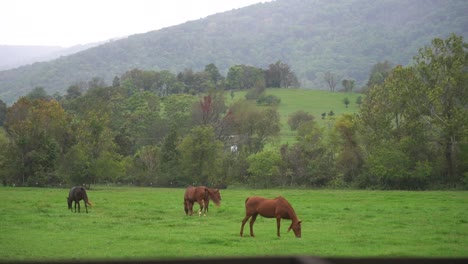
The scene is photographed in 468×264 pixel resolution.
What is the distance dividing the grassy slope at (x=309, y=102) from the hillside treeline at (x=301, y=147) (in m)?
29.6

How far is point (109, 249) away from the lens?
52.5 ft

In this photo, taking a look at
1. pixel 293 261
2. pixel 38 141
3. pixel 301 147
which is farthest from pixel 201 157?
pixel 293 261

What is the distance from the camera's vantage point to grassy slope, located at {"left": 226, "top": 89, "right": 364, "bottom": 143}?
10994cm

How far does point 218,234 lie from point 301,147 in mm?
47187

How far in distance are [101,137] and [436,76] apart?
37.4 meters

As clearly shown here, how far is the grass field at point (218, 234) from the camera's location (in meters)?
15.4

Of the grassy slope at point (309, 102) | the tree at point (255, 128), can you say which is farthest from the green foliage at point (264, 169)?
the grassy slope at point (309, 102)

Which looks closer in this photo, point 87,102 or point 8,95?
point 87,102

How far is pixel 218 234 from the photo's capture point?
742 inches

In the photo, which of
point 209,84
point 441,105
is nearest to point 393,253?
point 441,105

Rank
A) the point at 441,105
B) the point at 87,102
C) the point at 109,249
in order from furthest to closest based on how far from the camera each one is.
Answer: the point at 87,102 < the point at 441,105 < the point at 109,249

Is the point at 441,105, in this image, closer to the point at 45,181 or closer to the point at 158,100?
the point at 45,181

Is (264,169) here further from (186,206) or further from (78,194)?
(78,194)

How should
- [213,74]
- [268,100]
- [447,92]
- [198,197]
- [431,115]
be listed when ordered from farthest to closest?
[213,74], [268,100], [431,115], [447,92], [198,197]
